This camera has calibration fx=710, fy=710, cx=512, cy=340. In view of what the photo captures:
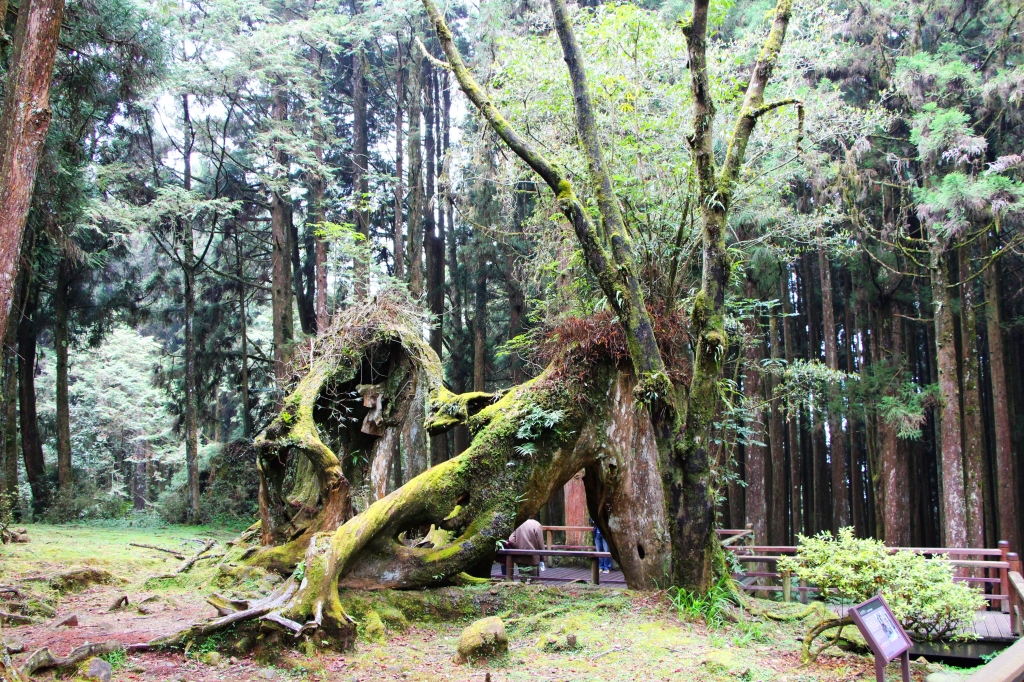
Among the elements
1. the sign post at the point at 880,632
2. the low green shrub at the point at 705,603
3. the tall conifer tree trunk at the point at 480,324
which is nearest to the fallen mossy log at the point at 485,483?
the low green shrub at the point at 705,603

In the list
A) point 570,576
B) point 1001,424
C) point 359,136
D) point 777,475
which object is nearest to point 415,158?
point 359,136

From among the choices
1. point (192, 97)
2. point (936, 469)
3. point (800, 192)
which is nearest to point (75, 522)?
point (192, 97)

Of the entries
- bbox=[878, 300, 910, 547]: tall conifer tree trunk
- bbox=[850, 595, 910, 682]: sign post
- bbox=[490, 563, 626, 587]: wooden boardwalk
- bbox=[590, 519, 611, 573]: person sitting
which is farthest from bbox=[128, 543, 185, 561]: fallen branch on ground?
bbox=[878, 300, 910, 547]: tall conifer tree trunk

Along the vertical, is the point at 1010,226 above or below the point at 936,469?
above

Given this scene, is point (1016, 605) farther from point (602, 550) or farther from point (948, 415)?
point (948, 415)

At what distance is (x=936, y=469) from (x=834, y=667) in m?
18.2

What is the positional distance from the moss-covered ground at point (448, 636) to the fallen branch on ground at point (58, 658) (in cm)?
22

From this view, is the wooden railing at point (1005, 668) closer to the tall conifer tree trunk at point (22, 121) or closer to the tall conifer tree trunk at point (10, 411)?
the tall conifer tree trunk at point (22, 121)

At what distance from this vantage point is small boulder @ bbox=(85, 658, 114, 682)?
17.5 ft

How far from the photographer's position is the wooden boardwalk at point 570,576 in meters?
11.1

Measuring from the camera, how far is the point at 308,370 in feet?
38.9

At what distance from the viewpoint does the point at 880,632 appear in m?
4.45

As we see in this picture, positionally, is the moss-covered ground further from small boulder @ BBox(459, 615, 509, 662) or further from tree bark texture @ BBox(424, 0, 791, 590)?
tree bark texture @ BBox(424, 0, 791, 590)

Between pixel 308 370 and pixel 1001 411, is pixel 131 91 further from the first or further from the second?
pixel 1001 411
